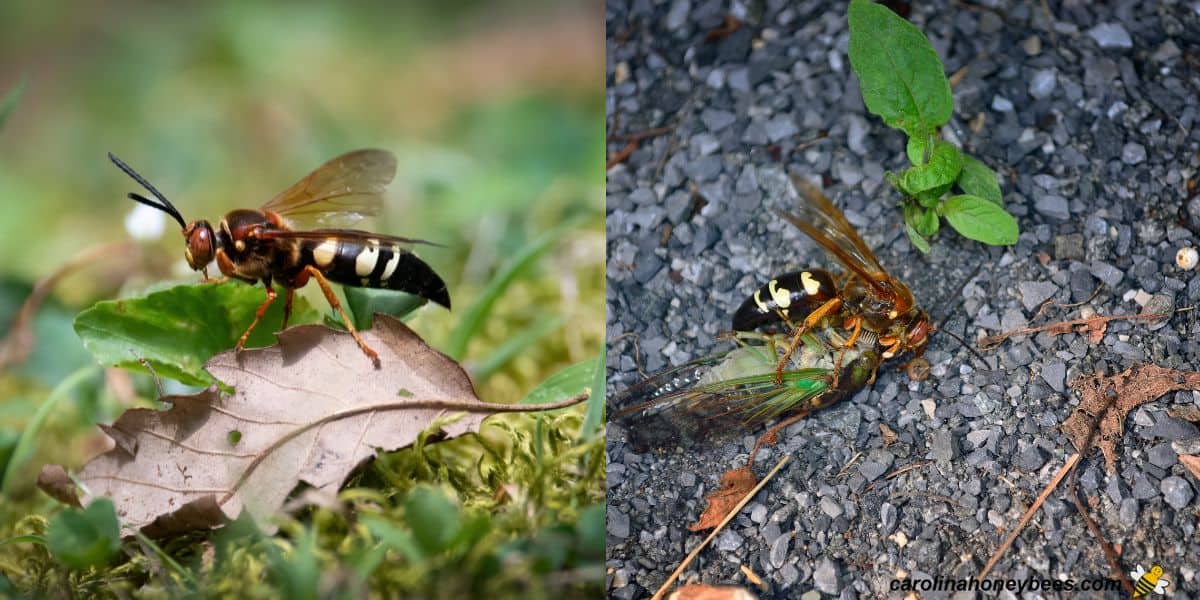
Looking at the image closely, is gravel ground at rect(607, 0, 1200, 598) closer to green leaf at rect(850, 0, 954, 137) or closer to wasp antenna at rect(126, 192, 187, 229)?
green leaf at rect(850, 0, 954, 137)

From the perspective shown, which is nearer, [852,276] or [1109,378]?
[1109,378]

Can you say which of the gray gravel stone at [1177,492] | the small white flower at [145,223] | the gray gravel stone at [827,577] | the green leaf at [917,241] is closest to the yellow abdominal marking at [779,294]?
the green leaf at [917,241]

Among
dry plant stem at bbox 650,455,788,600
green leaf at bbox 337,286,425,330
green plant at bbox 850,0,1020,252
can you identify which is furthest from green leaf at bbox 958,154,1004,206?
green leaf at bbox 337,286,425,330

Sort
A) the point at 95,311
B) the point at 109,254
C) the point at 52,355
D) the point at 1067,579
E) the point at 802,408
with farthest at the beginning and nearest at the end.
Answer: the point at 109,254 → the point at 52,355 → the point at 95,311 → the point at 802,408 → the point at 1067,579

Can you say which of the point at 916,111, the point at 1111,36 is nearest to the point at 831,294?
the point at 916,111

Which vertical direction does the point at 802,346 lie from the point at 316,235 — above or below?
below

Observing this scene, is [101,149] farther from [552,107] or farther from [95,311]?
[95,311]

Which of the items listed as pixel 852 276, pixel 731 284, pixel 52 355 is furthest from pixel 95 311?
pixel 852 276

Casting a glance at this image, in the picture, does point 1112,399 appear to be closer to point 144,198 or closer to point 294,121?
point 144,198
